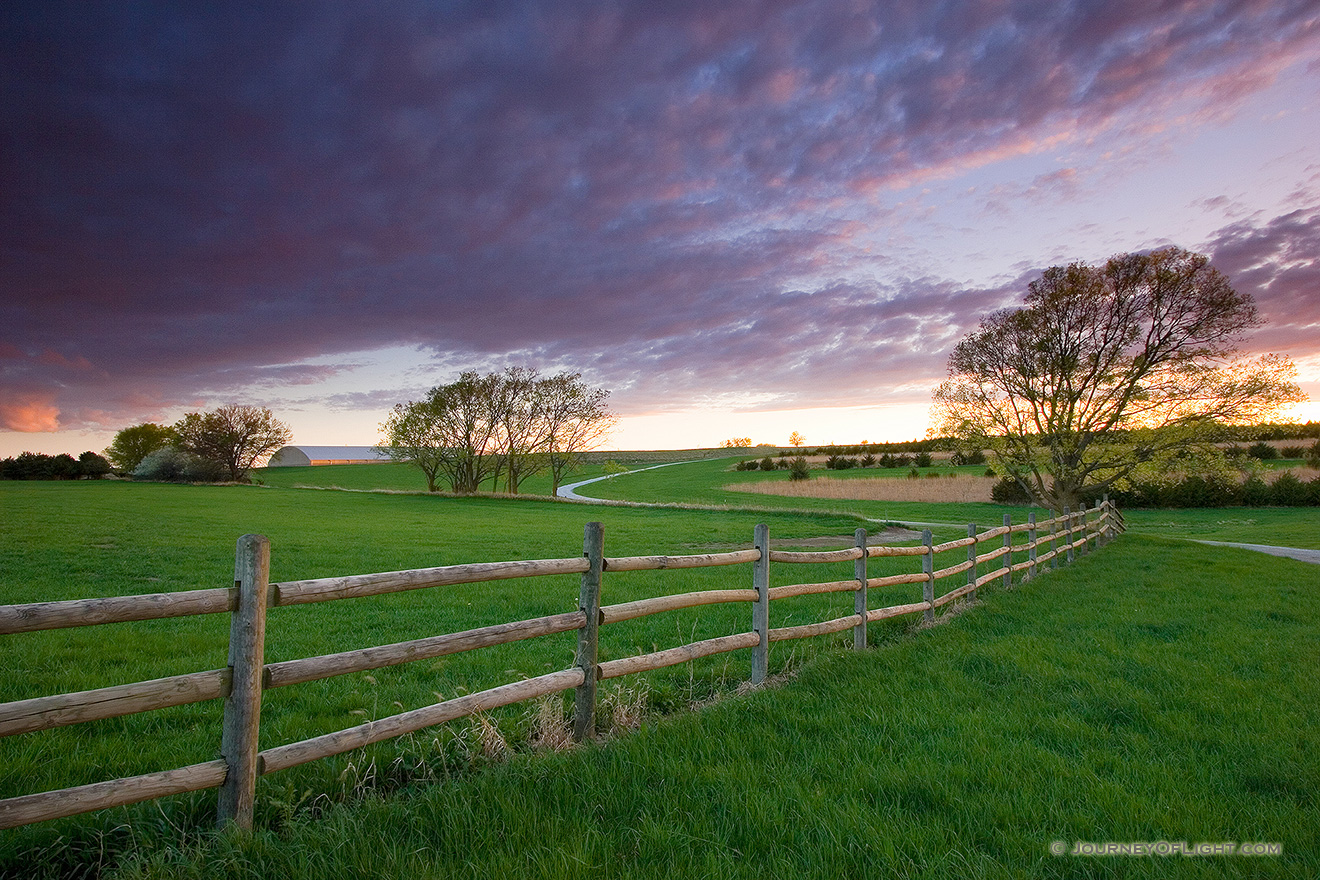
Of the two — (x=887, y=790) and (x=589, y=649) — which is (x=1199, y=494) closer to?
(x=887, y=790)

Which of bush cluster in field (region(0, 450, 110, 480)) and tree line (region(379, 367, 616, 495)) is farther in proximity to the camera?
bush cluster in field (region(0, 450, 110, 480))

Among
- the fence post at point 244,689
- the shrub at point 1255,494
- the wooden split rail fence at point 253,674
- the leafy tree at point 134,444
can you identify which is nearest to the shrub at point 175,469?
the leafy tree at point 134,444

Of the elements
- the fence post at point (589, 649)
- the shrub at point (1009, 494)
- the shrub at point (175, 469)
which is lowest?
the shrub at point (1009, 494)

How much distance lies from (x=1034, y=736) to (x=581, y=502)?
1501 inches

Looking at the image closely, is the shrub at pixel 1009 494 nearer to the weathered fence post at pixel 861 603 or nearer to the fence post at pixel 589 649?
the weathered fence post at pixel 861 603

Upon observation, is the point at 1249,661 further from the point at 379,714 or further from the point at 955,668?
the point at 379,714

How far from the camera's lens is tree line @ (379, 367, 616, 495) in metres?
47.2

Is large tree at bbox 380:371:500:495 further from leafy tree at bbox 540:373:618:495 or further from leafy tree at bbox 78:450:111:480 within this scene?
leafy tree at bbox 78:450:111:480

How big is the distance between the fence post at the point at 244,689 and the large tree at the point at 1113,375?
26.2 meters

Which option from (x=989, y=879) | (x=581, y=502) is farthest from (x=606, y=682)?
(x=581, y=502)

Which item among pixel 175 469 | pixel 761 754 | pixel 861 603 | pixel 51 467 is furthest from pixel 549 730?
pixel 51 467

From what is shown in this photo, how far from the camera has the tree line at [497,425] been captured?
47.2m

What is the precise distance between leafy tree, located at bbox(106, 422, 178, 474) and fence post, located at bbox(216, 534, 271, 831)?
98.4 meters

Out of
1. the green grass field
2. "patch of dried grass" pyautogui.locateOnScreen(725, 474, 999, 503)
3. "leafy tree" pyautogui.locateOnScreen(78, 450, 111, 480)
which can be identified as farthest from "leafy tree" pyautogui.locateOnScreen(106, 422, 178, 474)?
the green grass field
